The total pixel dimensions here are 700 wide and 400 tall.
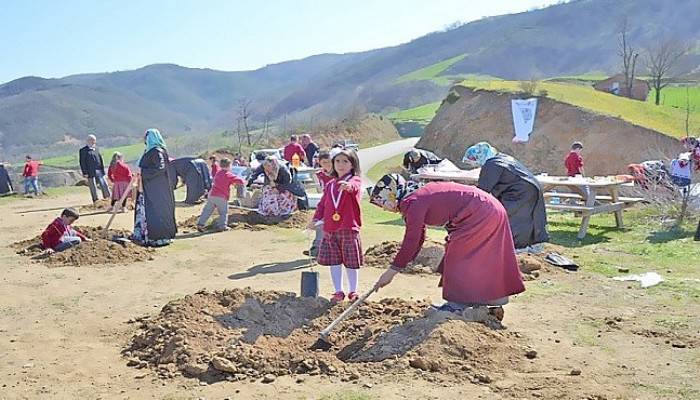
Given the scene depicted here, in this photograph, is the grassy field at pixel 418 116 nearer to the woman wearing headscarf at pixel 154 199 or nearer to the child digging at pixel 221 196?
the child digging at pixel 221 196

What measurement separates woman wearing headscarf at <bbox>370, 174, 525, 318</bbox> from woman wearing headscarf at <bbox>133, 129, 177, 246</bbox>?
207 inches

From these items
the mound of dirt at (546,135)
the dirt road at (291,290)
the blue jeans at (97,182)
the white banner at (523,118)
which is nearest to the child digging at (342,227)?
the dirt road at (291,290)

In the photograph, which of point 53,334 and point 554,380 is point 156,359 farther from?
point 554,380

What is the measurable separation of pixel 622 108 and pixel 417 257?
21429mm

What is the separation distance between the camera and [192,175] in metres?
16.9

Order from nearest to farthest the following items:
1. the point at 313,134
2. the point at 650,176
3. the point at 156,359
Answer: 1. the point at 156,359
2. the point at 650,176
3. the point at 313,134

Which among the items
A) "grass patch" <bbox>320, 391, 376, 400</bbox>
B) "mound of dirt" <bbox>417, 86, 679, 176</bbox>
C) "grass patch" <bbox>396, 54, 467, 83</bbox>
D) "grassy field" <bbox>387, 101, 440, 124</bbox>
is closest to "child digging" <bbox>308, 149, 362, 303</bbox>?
"grass patch" <bbox>320, 391, 376, 400</bbox>

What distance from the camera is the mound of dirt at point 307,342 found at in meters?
5.07

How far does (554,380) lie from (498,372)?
376 millimetres

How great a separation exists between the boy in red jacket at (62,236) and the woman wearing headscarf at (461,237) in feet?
19.4

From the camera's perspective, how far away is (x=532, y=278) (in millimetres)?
8172

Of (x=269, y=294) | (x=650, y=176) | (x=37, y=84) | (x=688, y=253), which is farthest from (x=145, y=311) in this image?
(x=37, y=84)

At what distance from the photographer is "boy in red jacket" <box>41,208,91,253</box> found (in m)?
9.95

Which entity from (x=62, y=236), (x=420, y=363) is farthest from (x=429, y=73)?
(x=420, y=363)
